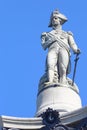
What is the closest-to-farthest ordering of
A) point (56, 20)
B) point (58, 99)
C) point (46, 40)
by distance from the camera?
point (58, 99) → point (46, 40) → point (56, 20)

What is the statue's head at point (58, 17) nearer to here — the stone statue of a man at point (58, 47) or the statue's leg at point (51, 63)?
the stone statue of a man at point (58, 47)

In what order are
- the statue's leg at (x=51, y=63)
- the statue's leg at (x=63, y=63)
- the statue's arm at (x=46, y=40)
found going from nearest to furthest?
the statue's leg at (x=51, y=63)
the statue's leg at (x=63, y=63)
the statue's arm at (x=46, y=40)

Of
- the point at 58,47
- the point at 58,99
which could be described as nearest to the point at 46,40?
the point at 58,47

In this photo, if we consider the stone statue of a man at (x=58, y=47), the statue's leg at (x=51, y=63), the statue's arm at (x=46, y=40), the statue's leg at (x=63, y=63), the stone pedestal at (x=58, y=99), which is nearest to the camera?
the stone pedestal at (x=58, y=99)

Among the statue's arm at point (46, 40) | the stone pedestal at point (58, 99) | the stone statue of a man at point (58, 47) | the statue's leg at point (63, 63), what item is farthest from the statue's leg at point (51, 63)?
the stone pedestal at point (58, 99)

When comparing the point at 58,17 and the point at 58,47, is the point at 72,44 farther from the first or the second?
the point at 58,17

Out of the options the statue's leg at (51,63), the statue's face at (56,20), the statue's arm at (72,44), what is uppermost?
the statue's face at (56,20)

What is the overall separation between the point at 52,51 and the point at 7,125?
5.85m

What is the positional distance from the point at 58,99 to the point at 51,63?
224 centimetres


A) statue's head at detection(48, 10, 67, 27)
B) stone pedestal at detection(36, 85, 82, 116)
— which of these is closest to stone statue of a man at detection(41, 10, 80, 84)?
statue's head at detection(48, 10, 67, 27)

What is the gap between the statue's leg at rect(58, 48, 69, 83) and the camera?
96.0 ft

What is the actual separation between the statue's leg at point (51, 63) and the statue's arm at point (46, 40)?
0.43 meters

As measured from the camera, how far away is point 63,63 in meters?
29.8

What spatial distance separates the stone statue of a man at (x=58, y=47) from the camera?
2947 cm
